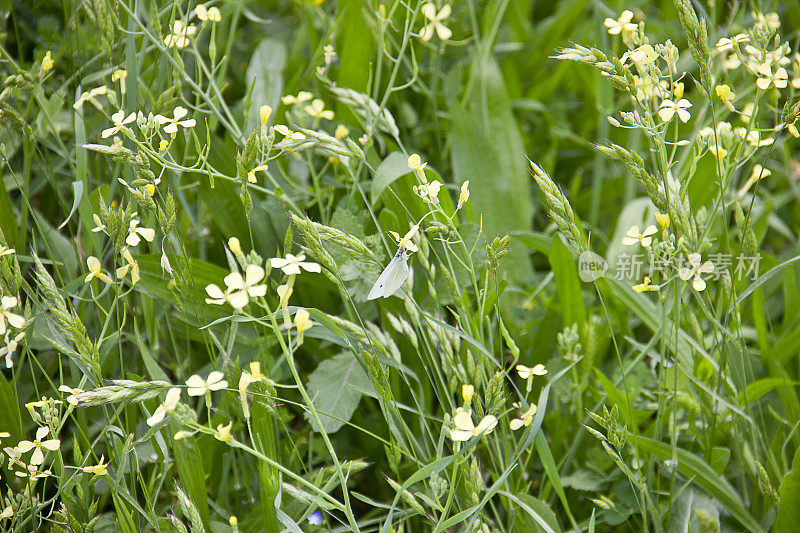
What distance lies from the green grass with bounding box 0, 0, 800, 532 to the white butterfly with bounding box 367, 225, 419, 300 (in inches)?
1.2

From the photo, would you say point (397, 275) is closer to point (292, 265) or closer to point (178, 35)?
point (292, 265)

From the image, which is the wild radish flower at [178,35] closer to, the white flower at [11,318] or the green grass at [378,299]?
the green grass at [378,299]

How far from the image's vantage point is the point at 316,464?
1.10 m

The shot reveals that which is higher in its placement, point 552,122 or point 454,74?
point 454,74

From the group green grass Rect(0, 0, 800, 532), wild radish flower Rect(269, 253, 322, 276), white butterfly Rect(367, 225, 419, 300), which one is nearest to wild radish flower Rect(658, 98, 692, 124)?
green grass Rect(0, 0, 800, 532)

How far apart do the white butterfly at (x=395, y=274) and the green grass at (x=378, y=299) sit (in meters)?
0.03

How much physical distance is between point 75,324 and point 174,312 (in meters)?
0.36

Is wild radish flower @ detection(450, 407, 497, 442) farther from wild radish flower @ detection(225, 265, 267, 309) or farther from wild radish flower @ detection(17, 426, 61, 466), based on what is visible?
wild radish flower @ detection(17, 426, 61, 466)

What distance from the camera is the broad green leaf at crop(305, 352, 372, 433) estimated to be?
938 millimetres

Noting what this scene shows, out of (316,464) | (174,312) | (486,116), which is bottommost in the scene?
(316,464)

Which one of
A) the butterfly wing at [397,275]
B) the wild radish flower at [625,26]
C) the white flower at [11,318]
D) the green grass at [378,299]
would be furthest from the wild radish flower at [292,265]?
the wild radish flower at [625,26]

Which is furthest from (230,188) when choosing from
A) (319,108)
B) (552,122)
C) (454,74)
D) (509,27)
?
(509,27)

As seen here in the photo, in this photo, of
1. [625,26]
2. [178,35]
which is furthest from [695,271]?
[178,35]

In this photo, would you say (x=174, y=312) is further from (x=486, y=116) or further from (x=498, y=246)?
(x=486, y=116)
